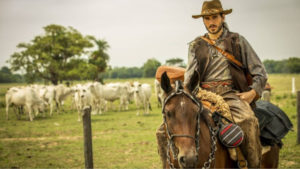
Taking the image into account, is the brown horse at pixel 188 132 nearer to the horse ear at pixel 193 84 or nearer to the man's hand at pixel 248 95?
the horse ear at pixel 193 84

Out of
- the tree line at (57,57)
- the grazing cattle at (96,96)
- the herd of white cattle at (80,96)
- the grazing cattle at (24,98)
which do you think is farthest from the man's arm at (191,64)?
the tree line at (57,57)

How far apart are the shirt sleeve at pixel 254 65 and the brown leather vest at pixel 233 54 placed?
0.22 feet

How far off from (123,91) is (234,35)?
2065 centimetres

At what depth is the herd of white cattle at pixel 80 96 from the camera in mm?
17938

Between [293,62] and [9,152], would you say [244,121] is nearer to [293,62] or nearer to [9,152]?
[9,152]

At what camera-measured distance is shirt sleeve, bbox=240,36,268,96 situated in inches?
133

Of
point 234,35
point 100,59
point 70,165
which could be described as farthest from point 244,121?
point 100,59

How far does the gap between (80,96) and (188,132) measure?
16.4 m

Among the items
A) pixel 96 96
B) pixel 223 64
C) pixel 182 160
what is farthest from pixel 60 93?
pixel 182 160

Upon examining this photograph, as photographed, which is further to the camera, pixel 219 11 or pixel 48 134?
pixel 48 134

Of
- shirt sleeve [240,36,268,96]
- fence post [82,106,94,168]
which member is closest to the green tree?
fence post [82,106,94,168]

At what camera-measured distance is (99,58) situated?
49.8 metres

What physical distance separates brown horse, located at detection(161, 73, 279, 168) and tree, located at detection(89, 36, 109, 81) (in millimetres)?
44312

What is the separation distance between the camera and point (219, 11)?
3.45 metres
